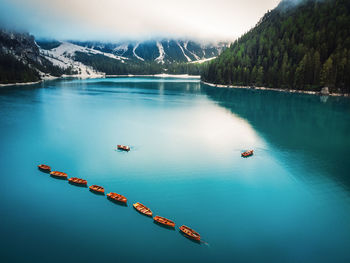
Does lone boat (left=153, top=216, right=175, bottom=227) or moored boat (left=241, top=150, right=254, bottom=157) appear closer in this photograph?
lone boat (left=153, top=216, right=175, bottom=227)

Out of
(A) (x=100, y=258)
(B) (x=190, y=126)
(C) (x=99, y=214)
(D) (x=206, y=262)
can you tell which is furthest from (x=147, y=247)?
(B) (x=190, y=126)

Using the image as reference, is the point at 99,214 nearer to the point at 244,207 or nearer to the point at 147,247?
the point at 147,247

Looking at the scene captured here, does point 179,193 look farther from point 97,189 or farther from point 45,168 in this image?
point 45,168

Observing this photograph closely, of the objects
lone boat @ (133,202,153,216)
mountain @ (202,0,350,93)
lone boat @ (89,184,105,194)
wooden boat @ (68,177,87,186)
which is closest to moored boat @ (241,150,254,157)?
lone boat @ (133,202,153,216)

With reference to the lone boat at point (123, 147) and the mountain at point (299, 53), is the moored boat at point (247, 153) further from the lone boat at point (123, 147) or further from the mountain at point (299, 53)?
the mountain at point (299, 53)

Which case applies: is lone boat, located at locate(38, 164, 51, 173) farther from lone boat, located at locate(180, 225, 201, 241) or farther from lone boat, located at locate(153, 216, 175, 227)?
lone boat, located at locate(180, 225, 201, 241)

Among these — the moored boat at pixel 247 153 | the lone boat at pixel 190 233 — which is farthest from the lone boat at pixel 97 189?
the moored boat at pixel 247 153
